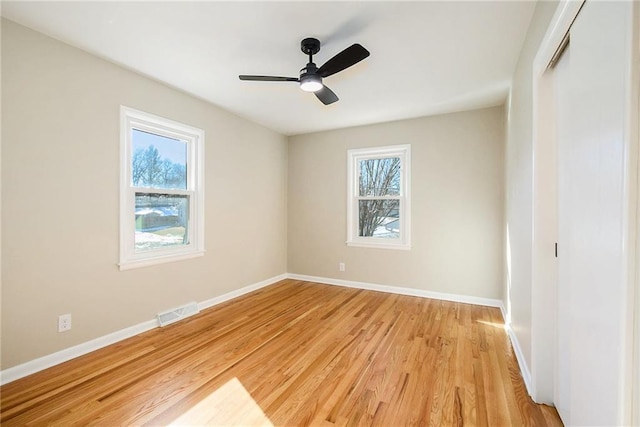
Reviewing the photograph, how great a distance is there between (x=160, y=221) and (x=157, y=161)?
2.19ft

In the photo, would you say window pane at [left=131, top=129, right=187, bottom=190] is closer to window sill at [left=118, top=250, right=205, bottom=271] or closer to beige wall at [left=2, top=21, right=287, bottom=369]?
beige wall at [left=2, top=21, right=287, bottom=369]

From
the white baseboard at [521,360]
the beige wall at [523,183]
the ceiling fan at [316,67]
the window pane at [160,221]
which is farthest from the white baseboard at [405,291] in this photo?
the ceiling fan at [316,67]

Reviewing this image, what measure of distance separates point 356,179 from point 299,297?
2077 mm

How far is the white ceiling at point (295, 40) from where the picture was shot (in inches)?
73.6

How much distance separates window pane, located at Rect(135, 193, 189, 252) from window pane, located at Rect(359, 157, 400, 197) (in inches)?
104

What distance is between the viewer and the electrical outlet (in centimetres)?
222

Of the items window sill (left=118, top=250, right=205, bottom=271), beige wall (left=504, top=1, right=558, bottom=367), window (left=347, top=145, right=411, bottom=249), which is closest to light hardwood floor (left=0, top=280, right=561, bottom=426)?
beige wall (left=504, top=1, right=558, bottom=367)

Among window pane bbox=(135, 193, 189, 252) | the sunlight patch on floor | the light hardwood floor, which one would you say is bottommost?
the sunlight patch on floor

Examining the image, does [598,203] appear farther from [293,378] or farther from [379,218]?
[379,218]

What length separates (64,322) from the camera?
2.25 meters

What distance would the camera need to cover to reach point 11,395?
1.82 m

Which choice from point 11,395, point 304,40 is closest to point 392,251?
point 304,40

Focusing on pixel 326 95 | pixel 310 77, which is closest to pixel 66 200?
pixel 310 77

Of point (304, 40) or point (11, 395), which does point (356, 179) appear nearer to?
point (304, 40)
